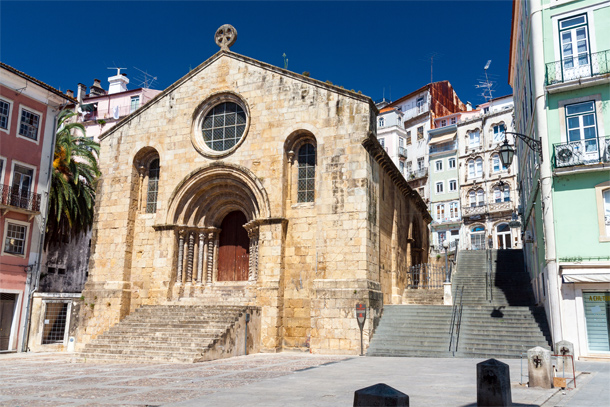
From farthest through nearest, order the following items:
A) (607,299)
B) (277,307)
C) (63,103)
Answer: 1. (63,103)
2. (277,307)
3. (607,299)

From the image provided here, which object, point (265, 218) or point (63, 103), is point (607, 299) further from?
point (63, 103)

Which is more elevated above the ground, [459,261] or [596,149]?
[596,149]

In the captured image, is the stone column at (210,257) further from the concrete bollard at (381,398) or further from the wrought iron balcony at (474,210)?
the wrought iron balcony at (474,210)

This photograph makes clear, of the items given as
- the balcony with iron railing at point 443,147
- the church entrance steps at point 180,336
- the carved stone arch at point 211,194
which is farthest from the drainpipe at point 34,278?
the balcony with iron railing at point 443,147

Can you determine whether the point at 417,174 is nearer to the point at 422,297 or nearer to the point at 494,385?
the point at 422,297

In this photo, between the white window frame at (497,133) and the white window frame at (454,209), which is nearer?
the white window frame at (497,133)

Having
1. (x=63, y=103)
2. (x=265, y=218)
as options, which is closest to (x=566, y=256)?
(x=265, y=218)

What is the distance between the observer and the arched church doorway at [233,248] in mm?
20734

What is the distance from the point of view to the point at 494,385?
7.05 m

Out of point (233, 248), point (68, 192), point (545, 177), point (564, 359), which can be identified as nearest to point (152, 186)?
point (233, 248)

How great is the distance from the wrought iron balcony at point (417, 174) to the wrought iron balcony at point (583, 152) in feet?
130

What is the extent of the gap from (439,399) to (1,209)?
19.7m

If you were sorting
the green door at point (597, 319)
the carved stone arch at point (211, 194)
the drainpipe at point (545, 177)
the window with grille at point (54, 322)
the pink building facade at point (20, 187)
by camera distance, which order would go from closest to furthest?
the green door at point (597, 319) < the drainpipe at point (545, 177) < the carved stone arch at point (211, 194) < the pink building facade at point (20, 187) < the window with grille at point (54, 322)

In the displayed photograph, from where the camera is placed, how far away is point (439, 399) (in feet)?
26.6
